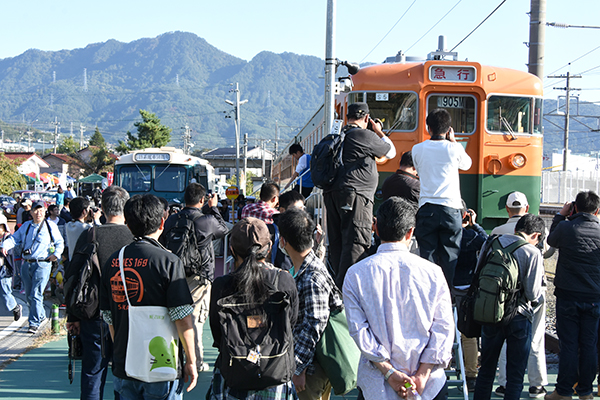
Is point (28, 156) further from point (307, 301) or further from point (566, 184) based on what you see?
point (307, 301)

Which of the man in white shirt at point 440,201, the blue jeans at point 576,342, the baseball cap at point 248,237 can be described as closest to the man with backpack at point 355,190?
the man in white shirt at point 440,201

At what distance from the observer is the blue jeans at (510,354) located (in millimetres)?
4730

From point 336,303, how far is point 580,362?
3.29 metres

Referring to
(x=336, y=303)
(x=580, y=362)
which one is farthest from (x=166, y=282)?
(x=580, y=362)

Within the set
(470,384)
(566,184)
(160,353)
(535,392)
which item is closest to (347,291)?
(160,353)

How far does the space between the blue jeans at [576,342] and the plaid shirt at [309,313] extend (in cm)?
312

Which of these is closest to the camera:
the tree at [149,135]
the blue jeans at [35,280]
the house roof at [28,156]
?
the blue jeans at [35,280]

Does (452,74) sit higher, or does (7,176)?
(452,74)

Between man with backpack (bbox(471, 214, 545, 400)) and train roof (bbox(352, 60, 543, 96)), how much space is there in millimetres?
4701

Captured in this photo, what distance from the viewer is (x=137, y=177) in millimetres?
15172

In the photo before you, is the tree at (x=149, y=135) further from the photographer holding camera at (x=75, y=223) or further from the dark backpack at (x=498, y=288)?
the dark backpack at (x=498, y=288)

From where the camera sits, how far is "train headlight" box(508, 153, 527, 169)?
29.4ft

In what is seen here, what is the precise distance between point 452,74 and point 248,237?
6.53 meters

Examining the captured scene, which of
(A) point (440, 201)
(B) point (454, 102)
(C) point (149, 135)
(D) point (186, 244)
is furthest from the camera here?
(C) point (149, 135)
